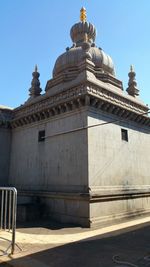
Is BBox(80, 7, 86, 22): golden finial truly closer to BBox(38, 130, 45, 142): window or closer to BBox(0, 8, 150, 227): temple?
BBox(0, 8, 150, 227): temple

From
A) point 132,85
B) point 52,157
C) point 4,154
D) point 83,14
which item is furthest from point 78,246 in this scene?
point 83,14

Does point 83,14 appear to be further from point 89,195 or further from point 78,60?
point 89,195

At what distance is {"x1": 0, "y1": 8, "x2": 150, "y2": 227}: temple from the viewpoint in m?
14.4

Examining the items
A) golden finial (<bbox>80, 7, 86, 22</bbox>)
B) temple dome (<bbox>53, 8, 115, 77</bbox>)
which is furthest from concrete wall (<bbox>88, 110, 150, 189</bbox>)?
golden finial (<bbox>80, 7, 86, 22</bbox>)

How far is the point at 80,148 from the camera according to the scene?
14.6 meters

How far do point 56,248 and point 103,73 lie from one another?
13.8m

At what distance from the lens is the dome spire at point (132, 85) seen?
2078 cm

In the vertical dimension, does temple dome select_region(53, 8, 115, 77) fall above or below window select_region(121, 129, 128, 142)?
above

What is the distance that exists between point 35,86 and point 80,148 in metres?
8.99

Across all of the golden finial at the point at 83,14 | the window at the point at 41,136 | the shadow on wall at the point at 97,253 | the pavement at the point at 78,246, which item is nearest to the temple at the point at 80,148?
the window at the point at 41,136

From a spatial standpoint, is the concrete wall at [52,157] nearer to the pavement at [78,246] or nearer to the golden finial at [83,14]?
the pavement at [78,246]

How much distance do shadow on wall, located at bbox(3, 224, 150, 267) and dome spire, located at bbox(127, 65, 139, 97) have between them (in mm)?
12605

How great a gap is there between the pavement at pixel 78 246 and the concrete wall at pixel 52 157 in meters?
2.86

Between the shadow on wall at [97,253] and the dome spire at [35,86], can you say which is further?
the dome spire at [35,86]
